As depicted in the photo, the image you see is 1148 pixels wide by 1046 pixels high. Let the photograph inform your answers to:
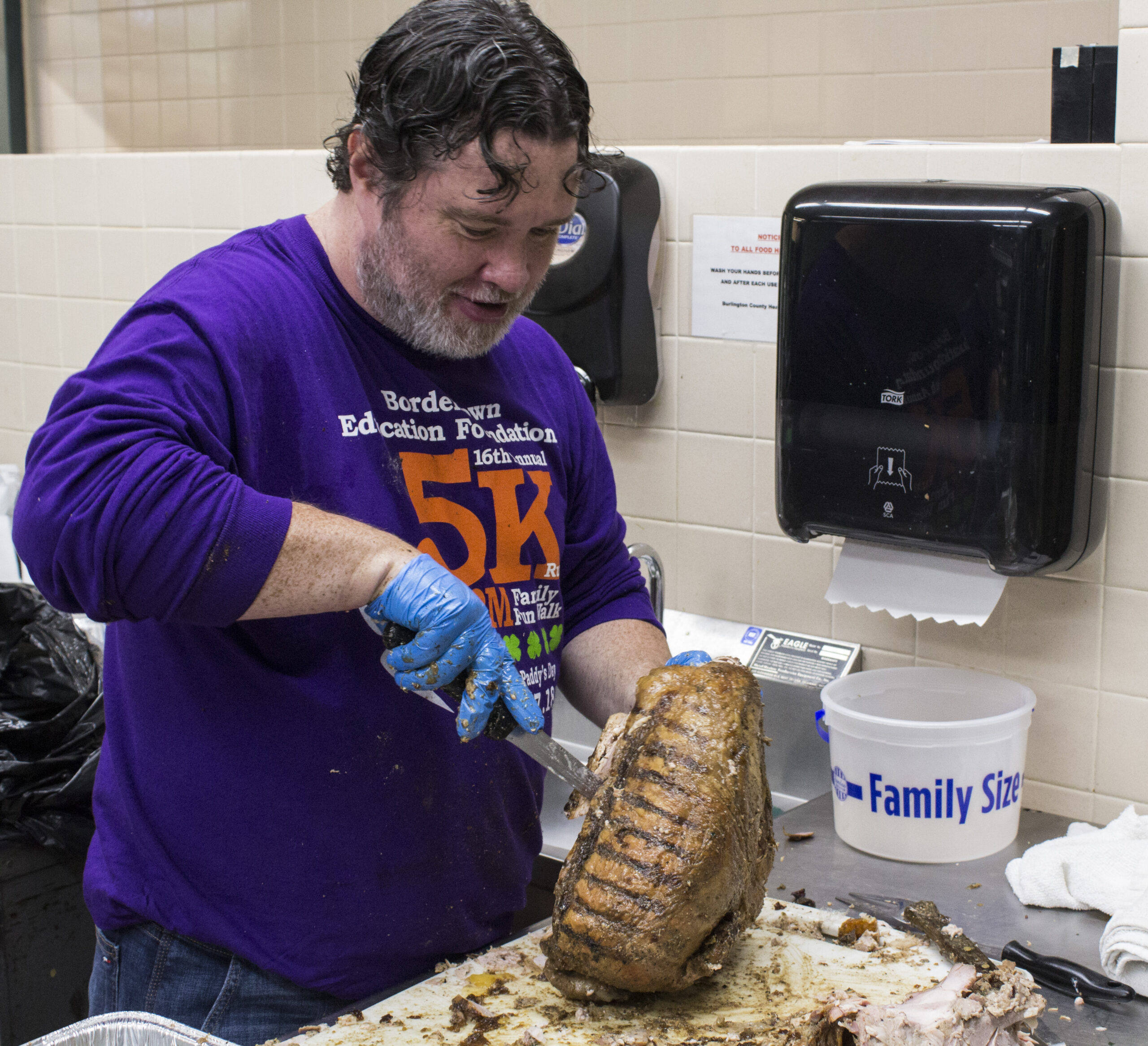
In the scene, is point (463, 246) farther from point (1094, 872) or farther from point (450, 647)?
point (1094, 872)

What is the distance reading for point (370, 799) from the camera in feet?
5.39

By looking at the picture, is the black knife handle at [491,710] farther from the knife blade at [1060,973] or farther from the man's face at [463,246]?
the knife blade at [1060,973]

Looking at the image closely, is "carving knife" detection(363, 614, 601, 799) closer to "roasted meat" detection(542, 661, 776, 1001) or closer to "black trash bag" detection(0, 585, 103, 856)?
"roasted meat" detection(542, 661, 776, 1001)

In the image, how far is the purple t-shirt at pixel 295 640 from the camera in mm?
1418

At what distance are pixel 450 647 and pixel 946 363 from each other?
3.46 feet

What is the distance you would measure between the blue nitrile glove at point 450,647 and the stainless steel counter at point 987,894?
73 centimetres

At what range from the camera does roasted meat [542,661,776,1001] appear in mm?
1453

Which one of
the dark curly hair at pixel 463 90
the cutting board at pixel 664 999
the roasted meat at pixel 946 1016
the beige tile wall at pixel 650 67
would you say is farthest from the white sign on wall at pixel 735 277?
the roasted meat at pixel 946 1016

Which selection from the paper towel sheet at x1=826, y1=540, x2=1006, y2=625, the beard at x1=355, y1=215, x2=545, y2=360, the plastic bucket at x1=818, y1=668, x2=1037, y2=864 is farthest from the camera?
the paper towel sheet at x1=826, y1=540, x2=1006, y2=625

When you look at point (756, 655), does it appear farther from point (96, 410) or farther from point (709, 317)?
point (96, 410)

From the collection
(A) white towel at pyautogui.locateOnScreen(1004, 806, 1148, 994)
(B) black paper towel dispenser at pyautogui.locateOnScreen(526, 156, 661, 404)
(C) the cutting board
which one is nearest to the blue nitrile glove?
(C) the cutting board

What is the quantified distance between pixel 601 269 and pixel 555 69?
1100mm

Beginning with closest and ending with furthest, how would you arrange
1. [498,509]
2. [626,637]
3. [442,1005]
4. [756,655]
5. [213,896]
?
[442,1005] → [213,896] → [498,509] → [626,637] → [756,655]

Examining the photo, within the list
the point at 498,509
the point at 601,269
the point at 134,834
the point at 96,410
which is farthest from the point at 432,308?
the point at 601,269
